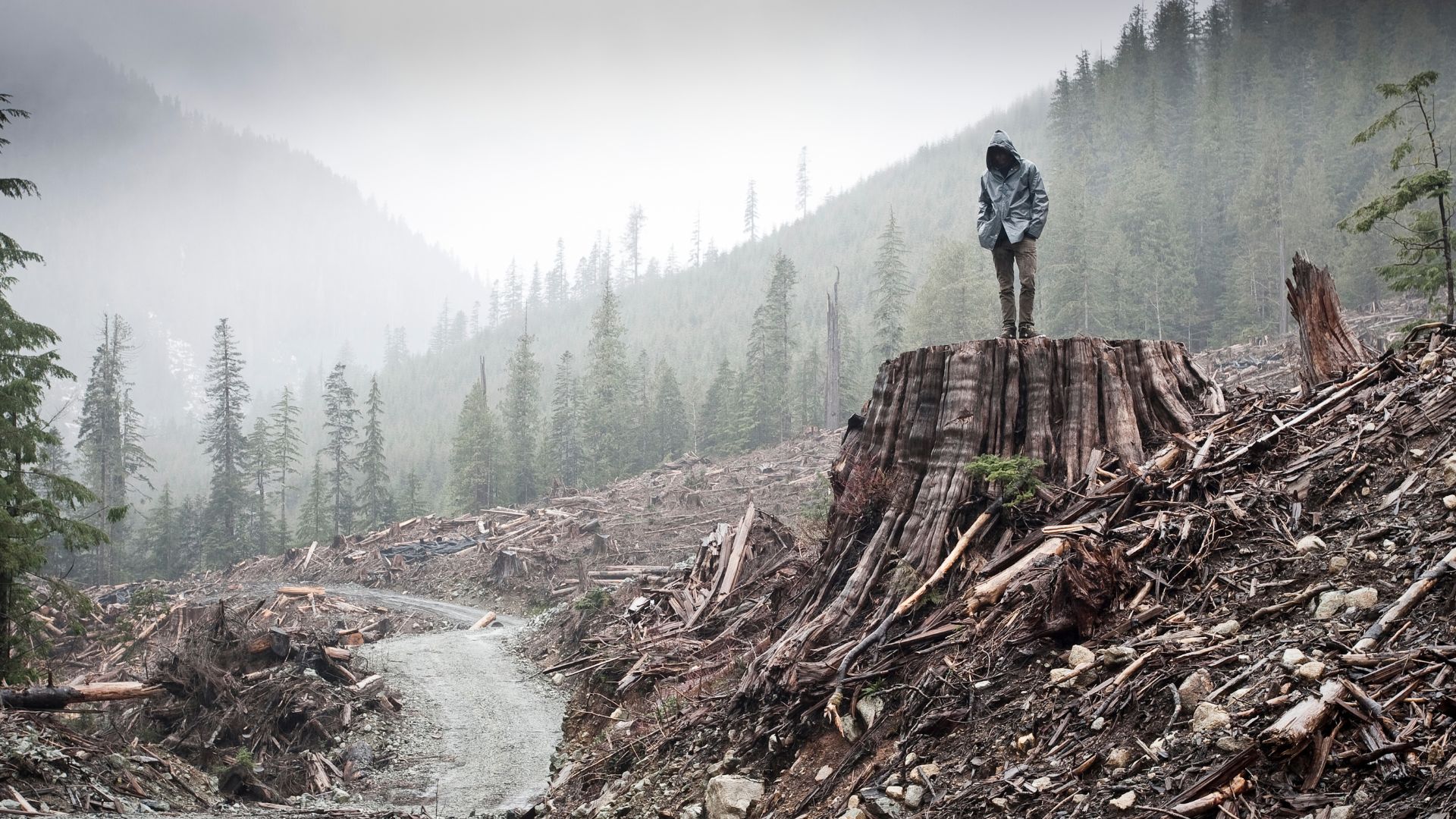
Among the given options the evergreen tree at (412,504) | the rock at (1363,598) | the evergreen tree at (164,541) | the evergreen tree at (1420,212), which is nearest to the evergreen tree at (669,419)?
the evergreen tree at (412,504)

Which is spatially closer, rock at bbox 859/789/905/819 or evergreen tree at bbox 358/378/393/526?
Answer: rock at bbox 859/789/905/819

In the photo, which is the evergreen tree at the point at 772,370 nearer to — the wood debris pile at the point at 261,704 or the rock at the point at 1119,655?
the wood debris pile at the point at 261,704

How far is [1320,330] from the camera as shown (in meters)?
6.62

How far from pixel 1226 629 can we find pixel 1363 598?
573 millimetres

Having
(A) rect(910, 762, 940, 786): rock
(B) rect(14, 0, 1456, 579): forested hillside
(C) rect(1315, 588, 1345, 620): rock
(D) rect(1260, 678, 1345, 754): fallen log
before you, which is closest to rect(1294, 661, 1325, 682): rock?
(D) rect(1260, 678, 1345, 754): fallen log

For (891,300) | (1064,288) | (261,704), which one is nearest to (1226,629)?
(261,704)

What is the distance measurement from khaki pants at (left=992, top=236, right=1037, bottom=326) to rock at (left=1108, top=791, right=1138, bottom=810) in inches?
211

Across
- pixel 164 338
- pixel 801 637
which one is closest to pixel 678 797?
pixel 801 637

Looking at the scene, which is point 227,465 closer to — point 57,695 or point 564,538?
point 564,538

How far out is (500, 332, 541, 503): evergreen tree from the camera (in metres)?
54.6

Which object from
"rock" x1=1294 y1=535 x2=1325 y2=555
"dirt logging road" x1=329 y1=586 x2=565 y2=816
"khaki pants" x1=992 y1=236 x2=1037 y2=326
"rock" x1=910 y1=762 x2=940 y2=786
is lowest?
"dirt logging road" x1=329 y1=586 x2=565 y2=816

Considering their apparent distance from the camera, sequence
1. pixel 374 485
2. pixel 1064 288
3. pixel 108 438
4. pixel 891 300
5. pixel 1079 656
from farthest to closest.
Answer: pixel 374 485 → pixel 891 300 → pixel 108 438 → pixel 1064 288 → pixel 1079 656

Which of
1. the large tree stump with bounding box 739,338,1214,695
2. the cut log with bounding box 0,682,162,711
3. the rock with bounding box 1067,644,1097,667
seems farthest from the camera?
the cut log with bounding box 0,682,162,711

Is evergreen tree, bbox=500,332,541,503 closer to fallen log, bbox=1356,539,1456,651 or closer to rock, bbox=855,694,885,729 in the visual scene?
rock, bbox=855,694,885,729
